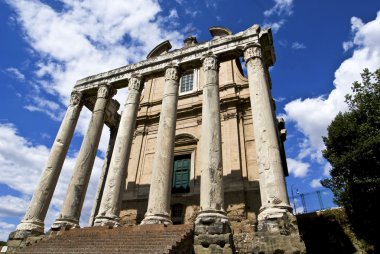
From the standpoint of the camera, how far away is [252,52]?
14266 millimetres

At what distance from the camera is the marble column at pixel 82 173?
43.7 feet

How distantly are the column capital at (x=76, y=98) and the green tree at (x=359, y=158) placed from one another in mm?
16316

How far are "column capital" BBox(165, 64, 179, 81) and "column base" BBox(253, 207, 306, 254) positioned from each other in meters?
8.86

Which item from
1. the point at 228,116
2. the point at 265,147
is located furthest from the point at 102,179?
the point at 265,147

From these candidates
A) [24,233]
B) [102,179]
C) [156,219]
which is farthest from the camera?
[102,179]

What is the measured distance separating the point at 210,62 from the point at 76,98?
923 cm

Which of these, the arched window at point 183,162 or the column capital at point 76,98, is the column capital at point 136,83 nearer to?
the column capital at point 76,98

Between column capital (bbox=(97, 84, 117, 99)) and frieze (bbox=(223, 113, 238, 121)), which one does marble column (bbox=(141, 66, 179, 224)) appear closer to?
column capital (bbox=(97, 84, 117, 99))

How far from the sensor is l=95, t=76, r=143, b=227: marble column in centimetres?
1246

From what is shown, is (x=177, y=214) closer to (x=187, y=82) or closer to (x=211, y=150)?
(x=211, y=150)

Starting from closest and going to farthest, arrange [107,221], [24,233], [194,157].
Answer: [107,221] → [24,233] → [194,157]

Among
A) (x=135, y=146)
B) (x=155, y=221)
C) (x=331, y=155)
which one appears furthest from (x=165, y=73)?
(x=331, y=155)

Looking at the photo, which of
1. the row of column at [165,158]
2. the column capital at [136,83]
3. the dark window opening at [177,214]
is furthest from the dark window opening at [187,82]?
the dark window opening at [177,214]

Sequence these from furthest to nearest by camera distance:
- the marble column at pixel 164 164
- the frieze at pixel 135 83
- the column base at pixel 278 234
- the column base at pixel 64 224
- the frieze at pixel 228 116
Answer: the frieze at pixel 228 116
the frieze at pixel 135 83
the column base at pixel 64 224
the marble column at pixel 164 164
the column base at pixel 278 234
